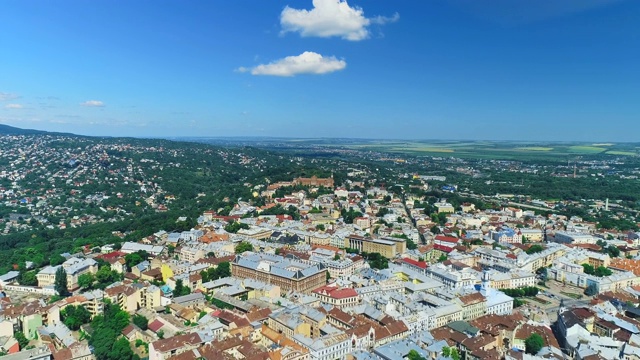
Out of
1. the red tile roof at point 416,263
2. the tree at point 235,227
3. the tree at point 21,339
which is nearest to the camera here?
the tree at point 21,339

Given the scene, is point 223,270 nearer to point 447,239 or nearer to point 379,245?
point 379,245

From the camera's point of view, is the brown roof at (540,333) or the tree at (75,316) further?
the tree at (75,316)

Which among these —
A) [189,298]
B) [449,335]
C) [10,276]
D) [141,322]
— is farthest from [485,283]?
[10,276]

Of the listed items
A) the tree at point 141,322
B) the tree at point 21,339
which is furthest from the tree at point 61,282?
the tree at point 141,322

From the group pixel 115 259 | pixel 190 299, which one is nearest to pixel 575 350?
pixel 190 299

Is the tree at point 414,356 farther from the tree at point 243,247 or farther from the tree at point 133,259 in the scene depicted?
the tree at point 133,259

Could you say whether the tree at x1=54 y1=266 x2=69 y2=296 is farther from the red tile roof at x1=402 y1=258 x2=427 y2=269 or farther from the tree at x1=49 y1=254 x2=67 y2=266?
the red tile roof at x1=402 y1=258 x2=427 y2=269
